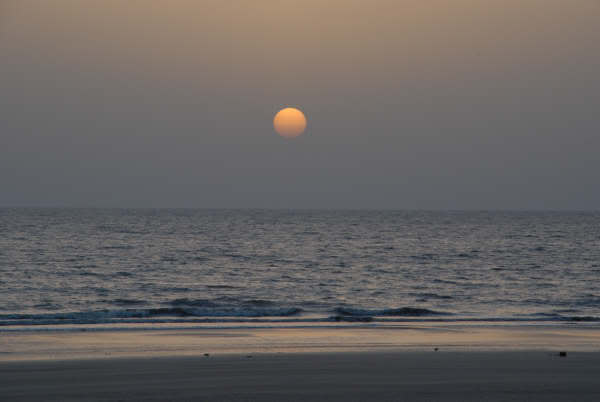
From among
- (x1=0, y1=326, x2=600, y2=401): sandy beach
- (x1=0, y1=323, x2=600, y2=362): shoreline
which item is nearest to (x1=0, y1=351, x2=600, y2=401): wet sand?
(x1=0, y1=326, x2=600, y2=401): sandy beach

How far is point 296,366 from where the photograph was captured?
14703mm

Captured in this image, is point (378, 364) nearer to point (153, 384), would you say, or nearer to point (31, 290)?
point (153, 384)

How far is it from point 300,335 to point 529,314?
12.8 meters

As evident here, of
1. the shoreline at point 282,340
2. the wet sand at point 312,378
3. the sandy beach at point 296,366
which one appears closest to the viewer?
the wet sand at point 312,378

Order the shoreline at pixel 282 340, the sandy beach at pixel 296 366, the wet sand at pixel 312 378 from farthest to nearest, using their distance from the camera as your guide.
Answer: the shoreline at pixel 282 340 < the sandy beach at pixel 296 366 < the wet sand at pixel 312 378

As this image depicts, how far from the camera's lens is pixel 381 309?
30.4m

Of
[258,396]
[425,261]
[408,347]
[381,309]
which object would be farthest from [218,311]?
[425,261]

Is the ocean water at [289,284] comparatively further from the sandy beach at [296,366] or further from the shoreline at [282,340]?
the sandy beach at [296,366]

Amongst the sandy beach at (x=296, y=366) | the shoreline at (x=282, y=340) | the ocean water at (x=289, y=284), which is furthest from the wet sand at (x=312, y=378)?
the ocean water at (x=289, y=284)

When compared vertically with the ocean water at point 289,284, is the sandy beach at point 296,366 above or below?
below

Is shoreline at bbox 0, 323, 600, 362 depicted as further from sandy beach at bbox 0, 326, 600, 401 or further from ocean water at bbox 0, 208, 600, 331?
ocean water at bbox 0, 208, 600, 331

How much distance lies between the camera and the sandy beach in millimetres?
12414

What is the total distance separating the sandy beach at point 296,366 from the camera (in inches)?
489

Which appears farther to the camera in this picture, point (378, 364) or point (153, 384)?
point (378, 364)
